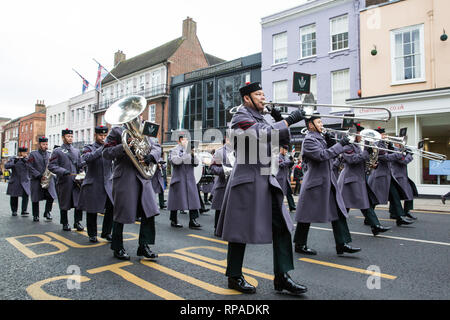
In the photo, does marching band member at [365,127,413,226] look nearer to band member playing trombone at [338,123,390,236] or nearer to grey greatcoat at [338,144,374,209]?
band member playing trombone at [338,123,390,236]

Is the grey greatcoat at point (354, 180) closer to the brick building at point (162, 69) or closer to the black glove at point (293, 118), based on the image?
the black glove at point (293, 118)

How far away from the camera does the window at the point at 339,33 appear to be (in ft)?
60.0

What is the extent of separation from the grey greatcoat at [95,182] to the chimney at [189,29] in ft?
96.6

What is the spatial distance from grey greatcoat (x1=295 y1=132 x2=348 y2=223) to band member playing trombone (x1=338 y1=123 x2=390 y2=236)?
1671 mm

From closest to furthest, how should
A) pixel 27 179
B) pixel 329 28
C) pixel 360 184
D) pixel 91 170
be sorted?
pixel 91 170, pixel 360 184, pixel 27 179, pixel 329 28

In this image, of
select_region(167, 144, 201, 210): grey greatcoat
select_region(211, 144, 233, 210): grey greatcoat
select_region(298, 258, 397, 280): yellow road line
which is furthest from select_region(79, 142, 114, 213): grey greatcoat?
select_region(298, 258, 397, 280): yellow road line

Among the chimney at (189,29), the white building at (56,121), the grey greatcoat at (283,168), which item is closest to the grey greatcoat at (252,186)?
the grey greatcoat at (283,168)

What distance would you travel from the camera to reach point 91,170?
6.16 meters

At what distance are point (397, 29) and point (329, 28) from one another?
4.02 metres

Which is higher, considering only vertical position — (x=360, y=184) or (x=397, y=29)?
(x=397, y=29)

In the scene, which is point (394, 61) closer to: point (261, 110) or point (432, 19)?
point (432, 19)

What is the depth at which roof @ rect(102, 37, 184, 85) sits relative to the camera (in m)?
32.2

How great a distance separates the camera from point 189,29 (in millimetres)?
33125
